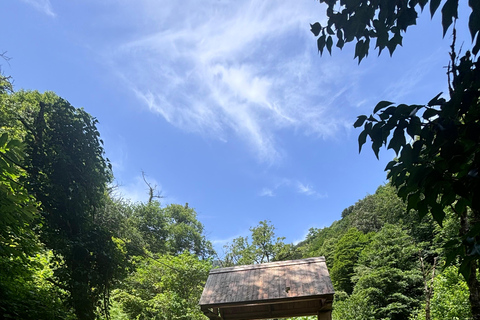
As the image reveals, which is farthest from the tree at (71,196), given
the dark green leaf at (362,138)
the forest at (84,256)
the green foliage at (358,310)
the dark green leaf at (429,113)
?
the green foliage at (358,310)

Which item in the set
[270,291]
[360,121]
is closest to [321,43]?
[360,121]

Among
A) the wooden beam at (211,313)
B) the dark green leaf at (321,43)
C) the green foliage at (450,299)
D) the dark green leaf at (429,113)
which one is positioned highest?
the dark green leaf at (321,43)

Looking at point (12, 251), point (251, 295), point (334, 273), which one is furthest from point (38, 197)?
point (334, 273)

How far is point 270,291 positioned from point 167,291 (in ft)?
22.3

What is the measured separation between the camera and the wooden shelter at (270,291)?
5348mm

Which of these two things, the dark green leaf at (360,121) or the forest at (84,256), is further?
the forest at (84,256)

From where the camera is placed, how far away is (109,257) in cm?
541

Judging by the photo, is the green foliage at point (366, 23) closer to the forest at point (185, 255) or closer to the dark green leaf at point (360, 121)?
the forest at point (185, 255)

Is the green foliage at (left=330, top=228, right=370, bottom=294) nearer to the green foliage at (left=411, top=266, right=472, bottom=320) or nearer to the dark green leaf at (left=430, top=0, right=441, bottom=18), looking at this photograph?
the green foliage at (left=411, top=266, right=472, bottom=320)

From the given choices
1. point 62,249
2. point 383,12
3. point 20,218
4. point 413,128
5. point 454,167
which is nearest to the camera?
point 454,167

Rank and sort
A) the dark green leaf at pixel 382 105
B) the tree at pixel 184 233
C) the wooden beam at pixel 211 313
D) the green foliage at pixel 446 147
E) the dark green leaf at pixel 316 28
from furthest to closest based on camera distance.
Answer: the tree at pixel 184 233
the wooden beam at pixel 211 313
the dark green leaf at pixel 316 28
the dark green leaf at pixel 382 105
the green foliage at pixel 446 147

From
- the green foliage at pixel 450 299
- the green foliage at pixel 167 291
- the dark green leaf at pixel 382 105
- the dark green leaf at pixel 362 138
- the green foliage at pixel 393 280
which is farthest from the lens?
the green foliage at pixel 393 280

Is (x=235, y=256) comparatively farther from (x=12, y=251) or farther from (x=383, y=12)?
(x=383, y=12)

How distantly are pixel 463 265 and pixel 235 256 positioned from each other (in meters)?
Result: 18.7
